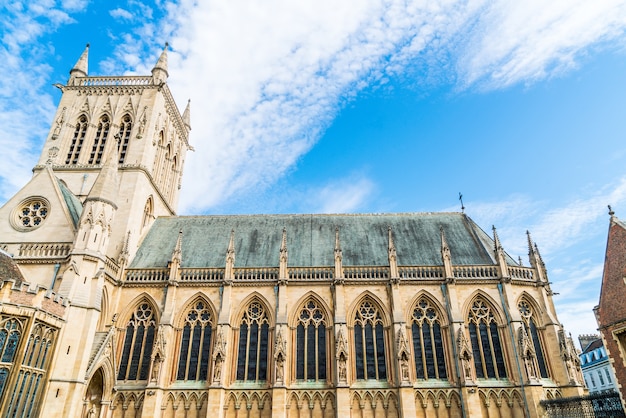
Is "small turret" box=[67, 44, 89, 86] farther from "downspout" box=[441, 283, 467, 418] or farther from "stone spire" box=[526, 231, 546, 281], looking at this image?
"stone spire" box=[526, 231, 546, 281]

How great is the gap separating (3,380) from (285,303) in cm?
1325

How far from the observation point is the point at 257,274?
83.9 feet

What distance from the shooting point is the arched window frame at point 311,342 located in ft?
76.6

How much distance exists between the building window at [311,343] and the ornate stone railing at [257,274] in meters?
2.69

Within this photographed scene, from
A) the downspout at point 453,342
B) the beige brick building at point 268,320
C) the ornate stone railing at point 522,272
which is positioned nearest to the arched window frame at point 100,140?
the beige brick building at point 268,320

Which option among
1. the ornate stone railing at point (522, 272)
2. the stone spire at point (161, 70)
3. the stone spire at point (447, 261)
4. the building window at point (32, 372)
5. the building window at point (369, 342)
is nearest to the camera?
the building window at point (32, 372)

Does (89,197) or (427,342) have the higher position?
(89,197)

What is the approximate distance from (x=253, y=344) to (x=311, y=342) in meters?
3.32

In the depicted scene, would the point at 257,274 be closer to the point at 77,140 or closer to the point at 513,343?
the point at 513,343

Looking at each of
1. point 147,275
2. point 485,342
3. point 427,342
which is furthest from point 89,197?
point 485,342

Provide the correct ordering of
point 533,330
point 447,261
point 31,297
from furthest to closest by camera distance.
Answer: point 447,261
point 533,330
point 31,297

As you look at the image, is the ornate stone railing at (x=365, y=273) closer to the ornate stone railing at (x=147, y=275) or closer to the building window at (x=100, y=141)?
the ornate stone railing at (x=147, y=275)

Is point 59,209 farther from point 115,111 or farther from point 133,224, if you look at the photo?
point 115,111

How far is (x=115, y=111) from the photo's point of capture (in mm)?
32688
